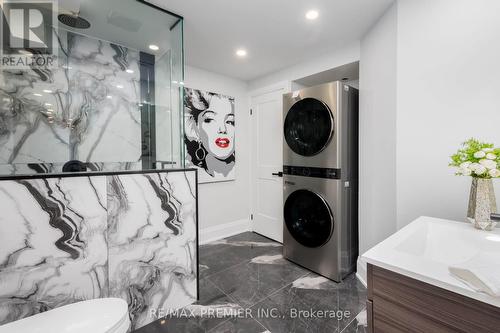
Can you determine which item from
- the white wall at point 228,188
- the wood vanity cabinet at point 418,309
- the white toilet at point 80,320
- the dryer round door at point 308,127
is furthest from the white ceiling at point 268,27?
the white toilet at point 80,320

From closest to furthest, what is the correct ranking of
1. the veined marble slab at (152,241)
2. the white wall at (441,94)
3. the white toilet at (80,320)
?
the white toilet at (80,320) < the white wall at (441,94) < the veined marble slab at (152,241)

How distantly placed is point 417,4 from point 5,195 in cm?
282

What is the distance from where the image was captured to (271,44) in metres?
2.32

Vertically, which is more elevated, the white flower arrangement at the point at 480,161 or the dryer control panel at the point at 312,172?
the white flower arrangement at the point at 480,161

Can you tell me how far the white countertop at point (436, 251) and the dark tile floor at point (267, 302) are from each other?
2.84ft

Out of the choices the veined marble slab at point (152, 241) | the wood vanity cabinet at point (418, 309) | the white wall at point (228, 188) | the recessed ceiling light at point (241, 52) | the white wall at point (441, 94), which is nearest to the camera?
the wood vanity cabinet at point (418, 309)

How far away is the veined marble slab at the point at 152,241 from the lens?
146 cm

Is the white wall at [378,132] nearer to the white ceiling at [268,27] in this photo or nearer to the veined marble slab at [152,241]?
the white ceiling at [268,27]

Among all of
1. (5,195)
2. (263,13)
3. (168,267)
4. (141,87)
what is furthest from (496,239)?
(141,87)

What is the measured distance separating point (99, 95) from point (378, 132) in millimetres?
2494

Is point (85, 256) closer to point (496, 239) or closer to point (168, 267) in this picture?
point (168, 267)

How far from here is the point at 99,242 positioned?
4.53 feet

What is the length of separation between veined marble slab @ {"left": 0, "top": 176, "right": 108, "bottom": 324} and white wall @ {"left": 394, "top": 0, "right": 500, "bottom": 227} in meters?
2.16

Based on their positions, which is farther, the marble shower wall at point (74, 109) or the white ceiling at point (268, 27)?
the white ceiling at point (268, 27)
